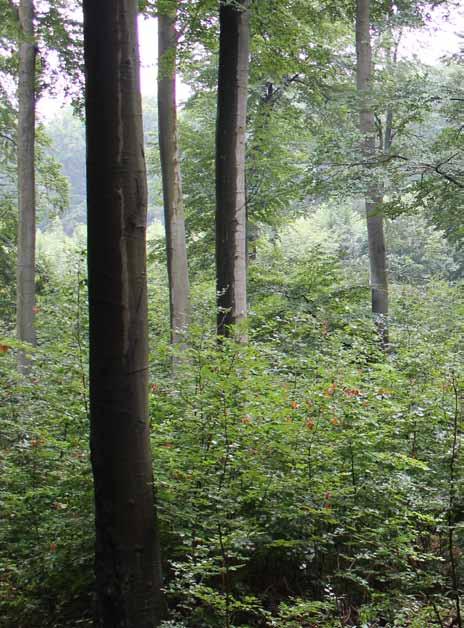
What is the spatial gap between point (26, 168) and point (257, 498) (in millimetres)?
9783

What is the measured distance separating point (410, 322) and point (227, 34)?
5850 millimetres

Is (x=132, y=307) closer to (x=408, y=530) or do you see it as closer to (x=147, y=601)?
(x=147, y=601)

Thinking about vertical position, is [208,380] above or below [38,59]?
below

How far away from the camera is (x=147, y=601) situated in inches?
142

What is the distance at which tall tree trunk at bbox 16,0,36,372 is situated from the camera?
12.0 meters

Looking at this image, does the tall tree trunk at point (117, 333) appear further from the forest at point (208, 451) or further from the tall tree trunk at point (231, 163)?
the tall tree trunk at point (231, 163)

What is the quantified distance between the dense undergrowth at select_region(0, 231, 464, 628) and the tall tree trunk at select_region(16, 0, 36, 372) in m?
6.88

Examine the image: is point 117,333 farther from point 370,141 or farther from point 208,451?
point 370,141

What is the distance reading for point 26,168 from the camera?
1221 centimetres

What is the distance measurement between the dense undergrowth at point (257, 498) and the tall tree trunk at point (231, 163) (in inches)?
97.7

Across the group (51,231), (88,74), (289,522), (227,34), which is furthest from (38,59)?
(51,231)

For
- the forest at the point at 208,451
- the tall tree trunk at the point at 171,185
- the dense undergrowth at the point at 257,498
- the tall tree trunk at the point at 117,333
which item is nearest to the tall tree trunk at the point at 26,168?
the tall tree trunk at the point at 171,185

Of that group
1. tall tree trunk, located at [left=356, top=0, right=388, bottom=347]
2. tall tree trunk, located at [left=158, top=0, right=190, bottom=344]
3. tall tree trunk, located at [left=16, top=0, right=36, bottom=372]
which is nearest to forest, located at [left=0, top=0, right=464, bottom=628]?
tall tree trunk, located at [left=158, top=0, right=190, bottom=344]

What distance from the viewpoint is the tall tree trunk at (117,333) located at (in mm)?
3617
